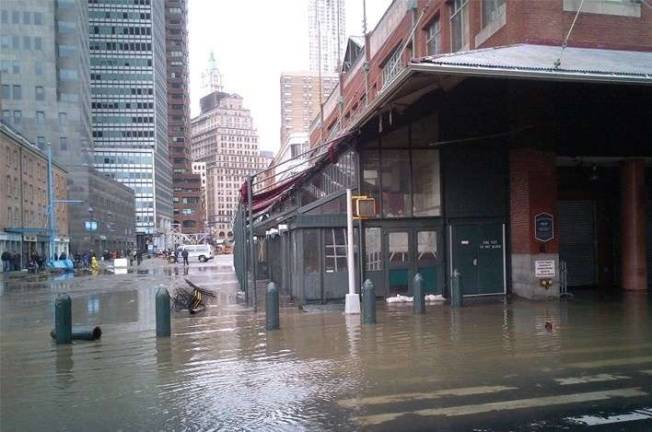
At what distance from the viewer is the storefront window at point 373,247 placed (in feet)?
56.9

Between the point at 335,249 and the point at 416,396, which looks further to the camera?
the point at 335,249

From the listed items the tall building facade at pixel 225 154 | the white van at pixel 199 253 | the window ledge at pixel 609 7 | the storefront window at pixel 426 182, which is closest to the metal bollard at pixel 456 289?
the storefront window at pixel 426 182

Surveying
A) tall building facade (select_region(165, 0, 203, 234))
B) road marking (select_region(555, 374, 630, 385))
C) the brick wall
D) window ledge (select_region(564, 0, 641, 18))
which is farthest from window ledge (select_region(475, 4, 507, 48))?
tall building facade (select_region(165, 0, 203, 234))

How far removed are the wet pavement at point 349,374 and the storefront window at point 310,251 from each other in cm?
293

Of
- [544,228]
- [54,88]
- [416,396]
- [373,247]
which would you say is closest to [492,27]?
[544,228]

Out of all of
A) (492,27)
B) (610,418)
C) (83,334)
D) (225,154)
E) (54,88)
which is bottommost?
(610,418)

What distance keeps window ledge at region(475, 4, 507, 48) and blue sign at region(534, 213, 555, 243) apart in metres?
5.53

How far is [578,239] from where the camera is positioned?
63.4ft

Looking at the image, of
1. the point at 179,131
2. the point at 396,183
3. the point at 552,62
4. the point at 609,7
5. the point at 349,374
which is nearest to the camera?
the point at 349,374

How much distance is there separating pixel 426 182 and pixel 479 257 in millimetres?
2679

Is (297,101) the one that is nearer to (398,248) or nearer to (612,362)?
(398,248)

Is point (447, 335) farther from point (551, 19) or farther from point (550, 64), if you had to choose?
point (551, 19)

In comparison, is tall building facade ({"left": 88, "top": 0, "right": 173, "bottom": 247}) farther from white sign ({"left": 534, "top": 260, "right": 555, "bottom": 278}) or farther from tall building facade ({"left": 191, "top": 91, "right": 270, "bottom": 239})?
white sign ({"left": 534, "top": 260, "right": 555, "bottom": 278})

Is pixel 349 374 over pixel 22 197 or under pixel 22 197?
under
